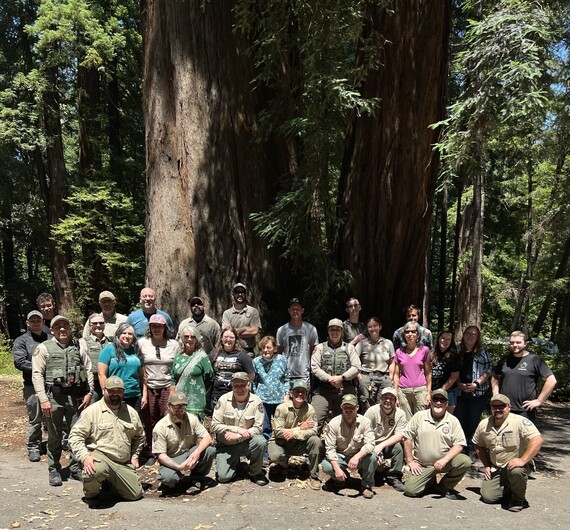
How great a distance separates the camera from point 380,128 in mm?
7758

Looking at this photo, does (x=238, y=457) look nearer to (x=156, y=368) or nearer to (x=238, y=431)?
(x=238, y=431)

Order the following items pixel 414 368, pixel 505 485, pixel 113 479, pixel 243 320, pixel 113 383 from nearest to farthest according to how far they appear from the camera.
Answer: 1. pixel 113 479
2. pixel 113 383
3. pixel 505 485
4. pixel 414 368
5. pixel 243 320

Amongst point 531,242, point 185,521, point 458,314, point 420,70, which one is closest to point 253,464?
point 185,521

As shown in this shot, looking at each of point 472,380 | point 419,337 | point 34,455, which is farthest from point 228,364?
point 472,380

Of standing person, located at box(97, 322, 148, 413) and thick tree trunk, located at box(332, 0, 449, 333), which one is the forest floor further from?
thick tree trunk, located at box(332, 0, 449, 333)

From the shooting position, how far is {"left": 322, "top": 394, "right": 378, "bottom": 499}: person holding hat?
17.4ft

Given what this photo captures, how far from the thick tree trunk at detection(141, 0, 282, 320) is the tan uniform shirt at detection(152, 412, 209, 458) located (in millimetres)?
2674

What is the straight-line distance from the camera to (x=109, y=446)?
16.3ft

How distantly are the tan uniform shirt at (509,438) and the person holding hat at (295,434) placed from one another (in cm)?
175

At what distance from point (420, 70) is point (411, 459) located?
5.23 meters

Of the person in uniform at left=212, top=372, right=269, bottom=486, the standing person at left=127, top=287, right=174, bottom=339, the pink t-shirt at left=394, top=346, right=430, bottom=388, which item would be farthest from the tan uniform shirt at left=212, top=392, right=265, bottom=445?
the pink t-shirt at left=394, top=346, right=430, bottom=388

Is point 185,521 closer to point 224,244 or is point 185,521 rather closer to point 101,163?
point 224,244

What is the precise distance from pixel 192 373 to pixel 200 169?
3464mm

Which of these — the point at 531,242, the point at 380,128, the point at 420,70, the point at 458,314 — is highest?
the point at 420,70
